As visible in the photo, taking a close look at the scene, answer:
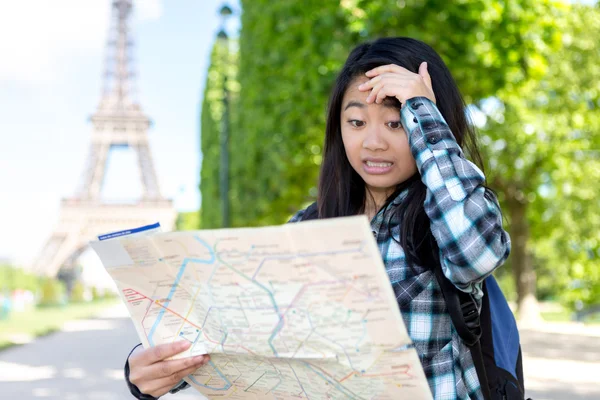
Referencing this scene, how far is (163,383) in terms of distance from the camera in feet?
4.93

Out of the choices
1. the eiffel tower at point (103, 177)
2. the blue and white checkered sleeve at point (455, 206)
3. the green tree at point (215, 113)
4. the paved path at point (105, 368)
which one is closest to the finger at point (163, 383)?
the blue and white checkered sleeve at point (455, 206)

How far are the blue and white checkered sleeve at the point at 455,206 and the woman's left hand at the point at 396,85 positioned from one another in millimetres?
33

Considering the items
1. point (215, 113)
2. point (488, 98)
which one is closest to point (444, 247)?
point (488, 98)

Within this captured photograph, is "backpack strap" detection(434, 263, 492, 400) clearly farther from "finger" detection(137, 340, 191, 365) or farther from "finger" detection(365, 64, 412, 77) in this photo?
"finger" detection(137, 340, 191, 365)

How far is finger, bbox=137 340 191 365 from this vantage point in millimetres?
1438

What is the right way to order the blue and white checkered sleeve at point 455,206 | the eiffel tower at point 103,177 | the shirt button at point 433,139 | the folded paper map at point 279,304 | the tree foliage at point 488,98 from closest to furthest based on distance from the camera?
the folded paper map at point 279,304, the blue and white checkered sleeve at point 455,206, the shirt button at point 433,139, the tree foliage at point 488,98, the eiffel tower at point 103,177

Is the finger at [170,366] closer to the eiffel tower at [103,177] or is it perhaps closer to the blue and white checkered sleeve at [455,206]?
the blue and white checkered sleeve at [455,206]

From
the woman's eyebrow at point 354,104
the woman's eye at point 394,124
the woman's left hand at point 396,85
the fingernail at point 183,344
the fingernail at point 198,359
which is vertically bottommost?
the fingernail at point 198,359

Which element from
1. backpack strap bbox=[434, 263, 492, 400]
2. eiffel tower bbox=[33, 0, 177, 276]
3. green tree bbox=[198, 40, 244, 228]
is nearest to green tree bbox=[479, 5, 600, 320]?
green tree bbox=[198, 40, 244, 228]

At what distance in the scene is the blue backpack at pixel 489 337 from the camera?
1.42 meters

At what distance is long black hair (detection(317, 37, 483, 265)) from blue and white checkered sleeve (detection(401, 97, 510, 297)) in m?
0.11

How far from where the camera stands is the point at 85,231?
4338 cm

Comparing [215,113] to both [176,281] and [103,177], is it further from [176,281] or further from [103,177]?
[176,281]

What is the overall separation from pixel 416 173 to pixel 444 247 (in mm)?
311
